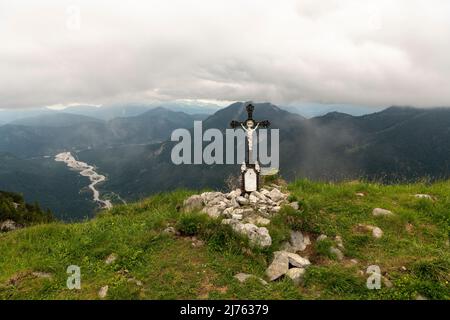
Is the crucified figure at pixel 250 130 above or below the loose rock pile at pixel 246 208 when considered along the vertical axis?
above

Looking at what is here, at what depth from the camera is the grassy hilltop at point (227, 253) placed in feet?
30.0

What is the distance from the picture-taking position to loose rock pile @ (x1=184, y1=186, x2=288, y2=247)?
A: 11750 mm

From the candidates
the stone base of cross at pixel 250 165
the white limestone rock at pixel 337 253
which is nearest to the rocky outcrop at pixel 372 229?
the white limestone rock at pixel 337 253

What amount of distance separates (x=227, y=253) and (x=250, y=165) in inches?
231

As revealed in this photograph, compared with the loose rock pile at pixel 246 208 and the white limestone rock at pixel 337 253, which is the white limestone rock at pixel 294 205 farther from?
the white limestone rock at pixel 337 253

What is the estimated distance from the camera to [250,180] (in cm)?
1592

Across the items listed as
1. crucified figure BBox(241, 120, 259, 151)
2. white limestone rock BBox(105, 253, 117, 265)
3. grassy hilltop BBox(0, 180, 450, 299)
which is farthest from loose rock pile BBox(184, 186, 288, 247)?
white limestone rock BBox(105, 253, 117, 265)

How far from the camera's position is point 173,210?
1462cm

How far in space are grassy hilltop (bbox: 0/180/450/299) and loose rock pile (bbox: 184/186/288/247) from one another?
1.30 feet

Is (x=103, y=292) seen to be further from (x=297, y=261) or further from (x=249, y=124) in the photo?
(x=249, y=124)
